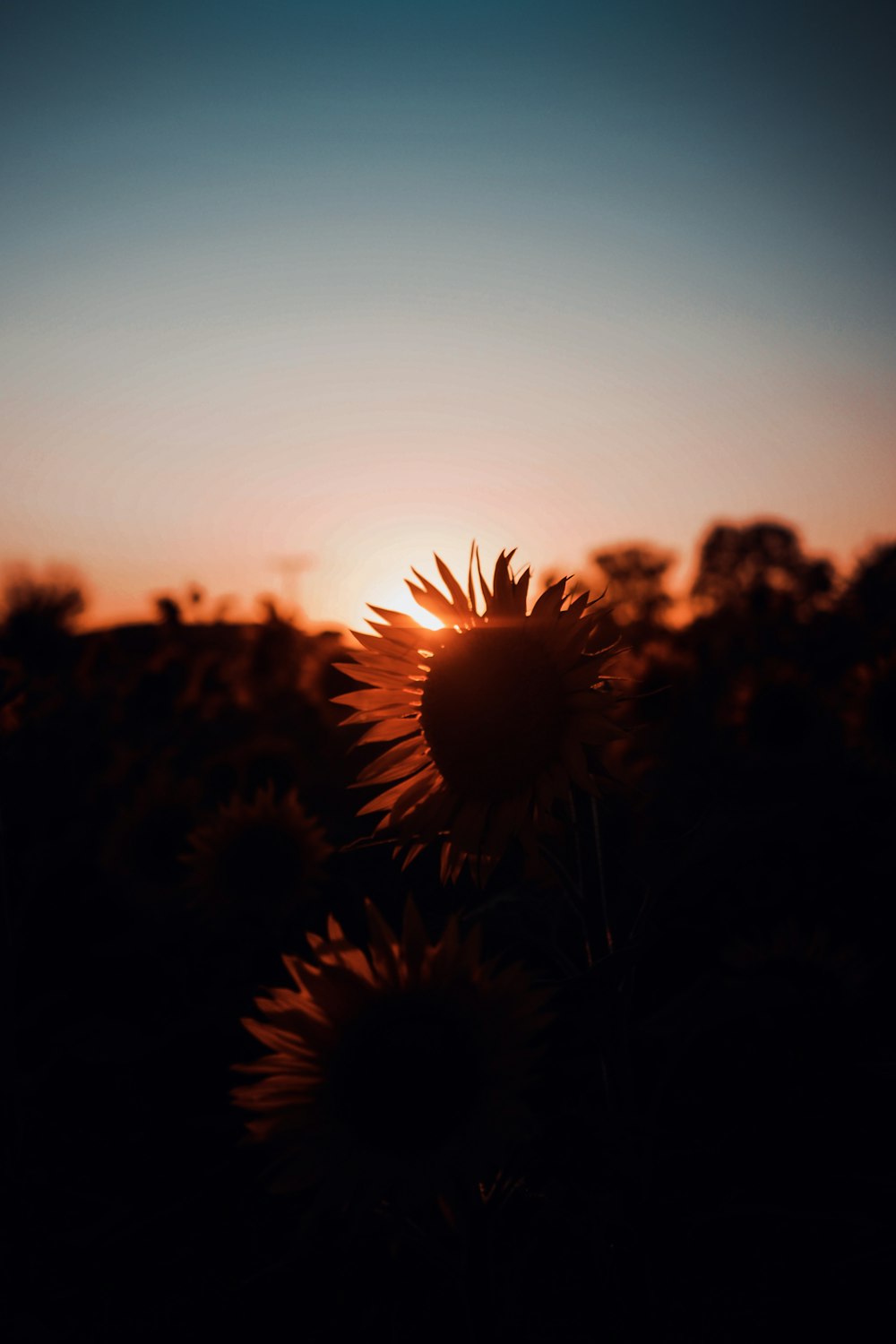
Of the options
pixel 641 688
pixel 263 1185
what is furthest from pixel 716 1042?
pixel 641 688

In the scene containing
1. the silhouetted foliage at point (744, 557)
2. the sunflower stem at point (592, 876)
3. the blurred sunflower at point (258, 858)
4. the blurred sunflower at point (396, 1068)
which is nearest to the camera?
the blurred sunflower at point (396, 1068)

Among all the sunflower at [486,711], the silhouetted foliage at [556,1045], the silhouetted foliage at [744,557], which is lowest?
the silhouetted foliage at [556,1045]

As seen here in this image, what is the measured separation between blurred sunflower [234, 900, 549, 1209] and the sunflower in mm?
252

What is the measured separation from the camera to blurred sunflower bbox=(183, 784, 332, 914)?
14.3 feet

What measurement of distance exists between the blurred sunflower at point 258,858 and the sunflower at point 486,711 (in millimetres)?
2267

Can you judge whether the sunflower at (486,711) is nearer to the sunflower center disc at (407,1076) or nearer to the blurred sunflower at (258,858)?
the sunflower center disc at (407,1076)

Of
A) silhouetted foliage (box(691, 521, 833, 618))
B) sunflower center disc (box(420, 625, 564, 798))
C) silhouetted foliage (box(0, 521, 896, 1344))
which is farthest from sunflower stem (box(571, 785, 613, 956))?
silhouetted foliage (box(691, 521, 833, 618))

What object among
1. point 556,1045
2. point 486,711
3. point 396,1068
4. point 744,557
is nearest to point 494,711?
point 486,711

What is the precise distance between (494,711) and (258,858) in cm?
276

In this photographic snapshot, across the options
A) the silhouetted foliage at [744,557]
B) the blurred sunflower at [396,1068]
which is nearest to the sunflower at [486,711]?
the blurred sunflower at [396,1068]

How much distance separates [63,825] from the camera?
7.38 metres

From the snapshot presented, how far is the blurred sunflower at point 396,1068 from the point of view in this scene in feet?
5.91

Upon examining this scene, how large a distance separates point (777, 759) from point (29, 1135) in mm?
4854

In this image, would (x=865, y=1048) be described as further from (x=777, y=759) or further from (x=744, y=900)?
(x=777, y=759)
